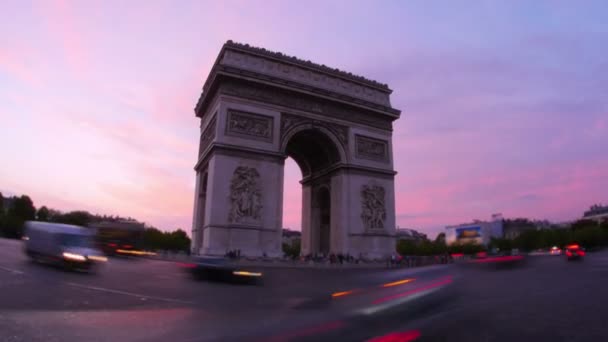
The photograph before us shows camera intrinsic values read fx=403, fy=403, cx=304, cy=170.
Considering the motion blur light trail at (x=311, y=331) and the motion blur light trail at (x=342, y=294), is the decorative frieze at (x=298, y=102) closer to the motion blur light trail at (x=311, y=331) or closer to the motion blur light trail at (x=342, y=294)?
the motion blur light trail at (x=342, y=294)

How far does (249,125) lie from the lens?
26.1 m

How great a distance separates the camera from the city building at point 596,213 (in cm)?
10989

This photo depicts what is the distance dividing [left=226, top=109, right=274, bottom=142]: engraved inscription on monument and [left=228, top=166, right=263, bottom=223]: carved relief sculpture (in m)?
2.28

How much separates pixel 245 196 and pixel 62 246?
12752 mm

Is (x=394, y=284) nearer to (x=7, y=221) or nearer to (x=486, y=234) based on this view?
(x=7, y=221)

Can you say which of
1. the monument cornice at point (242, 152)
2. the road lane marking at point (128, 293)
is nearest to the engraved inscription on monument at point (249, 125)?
the monument cornice at point (242, 152)

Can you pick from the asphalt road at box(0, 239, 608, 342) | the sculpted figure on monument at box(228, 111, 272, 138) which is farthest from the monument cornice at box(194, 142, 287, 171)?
the asphalt road at box(0, 239, 608, 342)

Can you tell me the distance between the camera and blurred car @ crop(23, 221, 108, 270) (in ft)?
40.8

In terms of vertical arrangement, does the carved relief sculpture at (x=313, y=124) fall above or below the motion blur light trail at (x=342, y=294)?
above

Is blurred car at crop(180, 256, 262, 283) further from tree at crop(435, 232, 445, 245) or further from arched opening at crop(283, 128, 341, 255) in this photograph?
tree at crop(435, 232, 445, 245)

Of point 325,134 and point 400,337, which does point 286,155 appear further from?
point 400,337

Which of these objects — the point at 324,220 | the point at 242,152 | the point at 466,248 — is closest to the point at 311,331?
the point at 242,152

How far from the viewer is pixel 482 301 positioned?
7.93 meters

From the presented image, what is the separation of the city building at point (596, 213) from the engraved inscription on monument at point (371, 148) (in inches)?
4131
